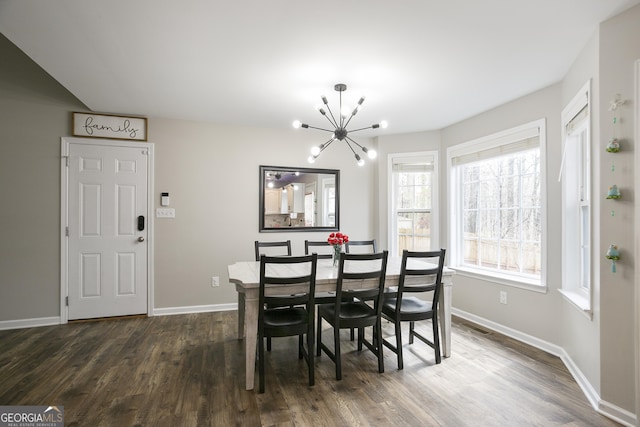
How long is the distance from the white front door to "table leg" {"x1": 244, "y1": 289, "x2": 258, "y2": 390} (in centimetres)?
232

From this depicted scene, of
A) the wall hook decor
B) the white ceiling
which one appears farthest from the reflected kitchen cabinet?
the wall hook decor

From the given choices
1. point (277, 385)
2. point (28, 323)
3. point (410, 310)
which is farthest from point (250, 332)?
point (28, 323)

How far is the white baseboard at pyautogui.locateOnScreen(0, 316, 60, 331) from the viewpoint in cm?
355

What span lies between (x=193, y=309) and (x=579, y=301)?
4.00 meters

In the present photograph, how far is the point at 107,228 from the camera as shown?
3912 mm

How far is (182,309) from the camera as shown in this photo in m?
4.15

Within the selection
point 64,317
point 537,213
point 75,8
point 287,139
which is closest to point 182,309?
point 64,317

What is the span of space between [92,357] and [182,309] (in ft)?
4.32

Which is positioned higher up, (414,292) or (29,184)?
(29,184)

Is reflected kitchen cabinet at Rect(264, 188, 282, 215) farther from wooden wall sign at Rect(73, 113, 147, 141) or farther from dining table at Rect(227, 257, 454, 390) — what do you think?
wooden wall sign at Rect(73, 113, 147, 141)

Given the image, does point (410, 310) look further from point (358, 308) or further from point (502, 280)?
point (502, 280)

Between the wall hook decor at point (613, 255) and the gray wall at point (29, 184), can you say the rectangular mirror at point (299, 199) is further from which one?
the wall hook decor at point (613, 255)

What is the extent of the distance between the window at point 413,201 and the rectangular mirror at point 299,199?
0.85 m

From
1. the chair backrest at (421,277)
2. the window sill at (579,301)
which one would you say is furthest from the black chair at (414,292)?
the window sill at (579,301)
